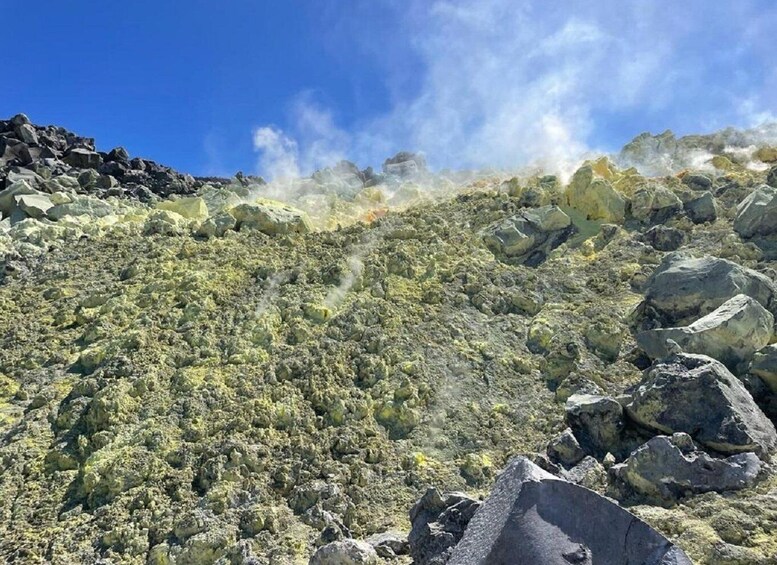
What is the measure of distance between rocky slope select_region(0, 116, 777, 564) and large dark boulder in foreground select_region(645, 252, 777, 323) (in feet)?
0.09

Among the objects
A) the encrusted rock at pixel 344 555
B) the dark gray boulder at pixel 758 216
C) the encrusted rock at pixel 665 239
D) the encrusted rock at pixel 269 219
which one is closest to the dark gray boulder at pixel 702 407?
the encrusted rock at pixel 344 555

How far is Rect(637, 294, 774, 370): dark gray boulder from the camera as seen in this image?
7.33 metres

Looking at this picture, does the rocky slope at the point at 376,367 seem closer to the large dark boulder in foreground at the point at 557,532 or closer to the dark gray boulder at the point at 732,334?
the dark gray boulder at the point at 732,334

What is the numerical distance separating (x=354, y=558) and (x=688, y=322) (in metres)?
5.83

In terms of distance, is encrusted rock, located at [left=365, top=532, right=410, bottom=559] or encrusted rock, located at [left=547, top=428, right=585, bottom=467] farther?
encrusted rock, located at [left=547, top=428, right=585, bottom=467]

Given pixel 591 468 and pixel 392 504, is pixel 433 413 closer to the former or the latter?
pixel 392 504

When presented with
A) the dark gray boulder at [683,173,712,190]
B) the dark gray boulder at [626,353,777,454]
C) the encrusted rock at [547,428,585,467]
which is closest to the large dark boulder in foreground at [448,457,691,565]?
the dark gray boulder at [626,353,777,454]

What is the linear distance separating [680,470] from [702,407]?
35.9 inches

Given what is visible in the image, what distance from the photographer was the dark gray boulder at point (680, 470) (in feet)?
17.0

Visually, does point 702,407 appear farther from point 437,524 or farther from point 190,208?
point 190,208

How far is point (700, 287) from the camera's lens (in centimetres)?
902

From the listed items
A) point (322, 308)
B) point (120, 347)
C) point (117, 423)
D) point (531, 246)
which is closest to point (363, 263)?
point (322, 308)

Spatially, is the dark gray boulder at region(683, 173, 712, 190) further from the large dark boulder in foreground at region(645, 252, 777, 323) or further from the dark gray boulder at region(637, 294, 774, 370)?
the dark gray boulder at region(637, 294, 774, 370)

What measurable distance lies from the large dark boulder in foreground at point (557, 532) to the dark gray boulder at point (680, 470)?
1558mm
